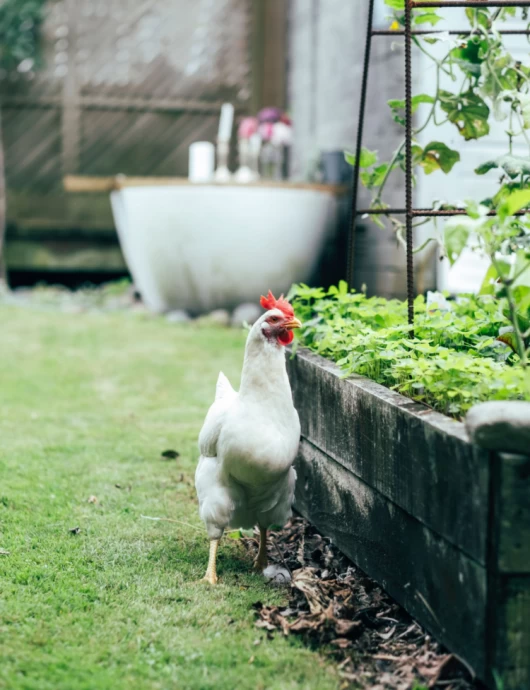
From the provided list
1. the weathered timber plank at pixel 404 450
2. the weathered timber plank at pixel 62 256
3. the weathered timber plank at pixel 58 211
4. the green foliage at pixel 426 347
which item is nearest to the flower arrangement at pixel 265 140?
the weathered timber plank at pixel 58 211

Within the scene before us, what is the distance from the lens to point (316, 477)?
2.11 meters

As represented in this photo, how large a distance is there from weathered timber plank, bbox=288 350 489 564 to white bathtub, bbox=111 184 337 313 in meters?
3.21

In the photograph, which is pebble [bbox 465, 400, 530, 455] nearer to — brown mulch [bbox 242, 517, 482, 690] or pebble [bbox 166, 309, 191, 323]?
brown mulch [bbox 242, 517, 482, 690]

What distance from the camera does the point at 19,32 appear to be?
6.77m

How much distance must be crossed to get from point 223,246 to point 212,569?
3.64 meters

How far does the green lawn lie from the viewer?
1.43 m

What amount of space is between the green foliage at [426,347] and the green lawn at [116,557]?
54 cm

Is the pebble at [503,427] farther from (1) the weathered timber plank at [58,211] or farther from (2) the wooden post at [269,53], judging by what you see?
(1) the weathered timber plank at [58,211]

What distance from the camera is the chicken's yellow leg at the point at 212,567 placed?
1.81 m

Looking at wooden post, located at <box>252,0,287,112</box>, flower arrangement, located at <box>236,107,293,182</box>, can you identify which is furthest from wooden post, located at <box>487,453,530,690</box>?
wooden post, located at <box>252,0,287,112</box>

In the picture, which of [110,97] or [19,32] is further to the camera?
[110,97]

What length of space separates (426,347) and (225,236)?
12.1 feet

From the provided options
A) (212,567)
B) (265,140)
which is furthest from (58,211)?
(212,567)

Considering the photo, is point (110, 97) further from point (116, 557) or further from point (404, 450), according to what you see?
point (404, 450)
